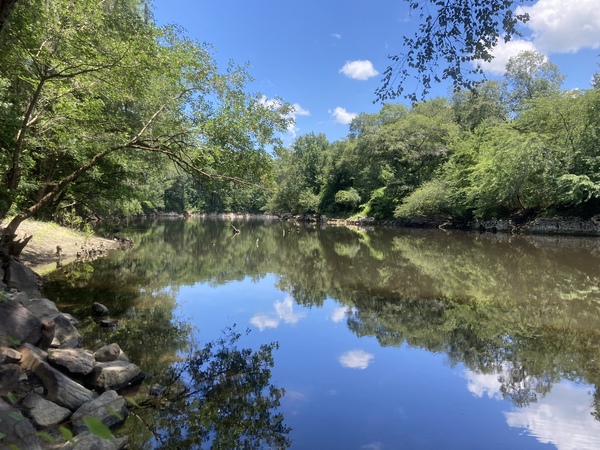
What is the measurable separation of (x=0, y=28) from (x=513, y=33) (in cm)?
577

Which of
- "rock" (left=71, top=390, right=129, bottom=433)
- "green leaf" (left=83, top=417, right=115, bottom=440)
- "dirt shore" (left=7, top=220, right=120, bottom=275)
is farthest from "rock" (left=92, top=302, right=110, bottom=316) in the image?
"green leaf" (left=83, top=417, right=115, bottom=440)

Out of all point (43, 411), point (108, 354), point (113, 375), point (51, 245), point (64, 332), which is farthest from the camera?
point (51, 245)

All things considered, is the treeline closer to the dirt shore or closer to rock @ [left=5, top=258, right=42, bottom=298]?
rock @ [left=5, top=258, right=42, bottom=298]

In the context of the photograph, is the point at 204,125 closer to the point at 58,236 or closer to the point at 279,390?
the point at 279,390

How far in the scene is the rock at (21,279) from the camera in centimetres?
885

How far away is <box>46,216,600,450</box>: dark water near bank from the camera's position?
212 inches

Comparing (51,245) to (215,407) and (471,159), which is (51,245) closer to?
(215,407)

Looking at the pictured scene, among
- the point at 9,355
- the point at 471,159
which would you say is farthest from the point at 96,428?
the point at 471,159

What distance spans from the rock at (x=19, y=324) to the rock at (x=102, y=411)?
1431mm

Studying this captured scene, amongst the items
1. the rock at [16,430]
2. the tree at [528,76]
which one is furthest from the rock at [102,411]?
the tree at [528,76]

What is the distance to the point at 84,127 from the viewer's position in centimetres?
992

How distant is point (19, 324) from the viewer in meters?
5.43

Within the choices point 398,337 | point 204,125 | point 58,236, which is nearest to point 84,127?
point 204,125

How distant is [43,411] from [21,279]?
6.26 meters
